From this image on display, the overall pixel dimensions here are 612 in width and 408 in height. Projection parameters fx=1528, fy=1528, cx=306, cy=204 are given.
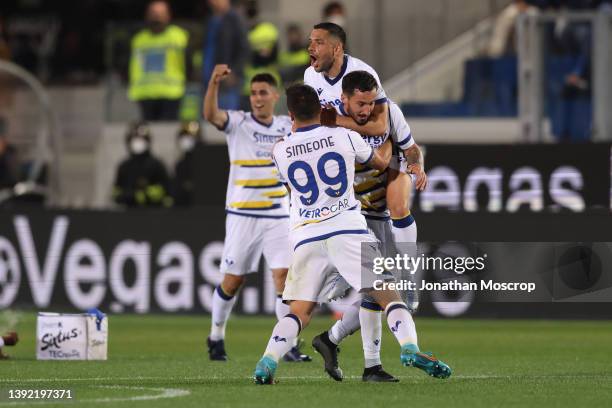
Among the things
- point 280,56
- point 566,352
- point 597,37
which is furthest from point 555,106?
point 566,352

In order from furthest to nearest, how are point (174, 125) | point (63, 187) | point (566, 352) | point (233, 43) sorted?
1. point (63, 187)
2. point (174, 125)
3. point (233, 43)
4. point (566, 352)

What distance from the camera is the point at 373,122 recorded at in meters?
10.8

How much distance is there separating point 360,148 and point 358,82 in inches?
20.4

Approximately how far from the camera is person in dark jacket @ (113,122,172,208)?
20.8 meters

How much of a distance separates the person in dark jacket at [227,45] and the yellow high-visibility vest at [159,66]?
1.36 m

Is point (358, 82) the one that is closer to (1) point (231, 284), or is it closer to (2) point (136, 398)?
(2) point (136, 398)

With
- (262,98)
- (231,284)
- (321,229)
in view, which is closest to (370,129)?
(321,229)

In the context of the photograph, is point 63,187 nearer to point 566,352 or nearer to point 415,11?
point 415,11

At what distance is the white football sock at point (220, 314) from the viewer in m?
13.4

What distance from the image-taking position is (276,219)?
1364 centimetres

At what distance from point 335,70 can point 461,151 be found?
8.03 m

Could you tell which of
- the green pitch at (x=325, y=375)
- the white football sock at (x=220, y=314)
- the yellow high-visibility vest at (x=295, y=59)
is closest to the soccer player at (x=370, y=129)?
the green pitch at (x=325, y=375)

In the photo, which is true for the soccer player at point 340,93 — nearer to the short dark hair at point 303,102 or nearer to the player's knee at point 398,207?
the player's knee at point 398,207

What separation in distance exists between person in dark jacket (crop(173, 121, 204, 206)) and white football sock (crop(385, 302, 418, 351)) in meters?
10.1
